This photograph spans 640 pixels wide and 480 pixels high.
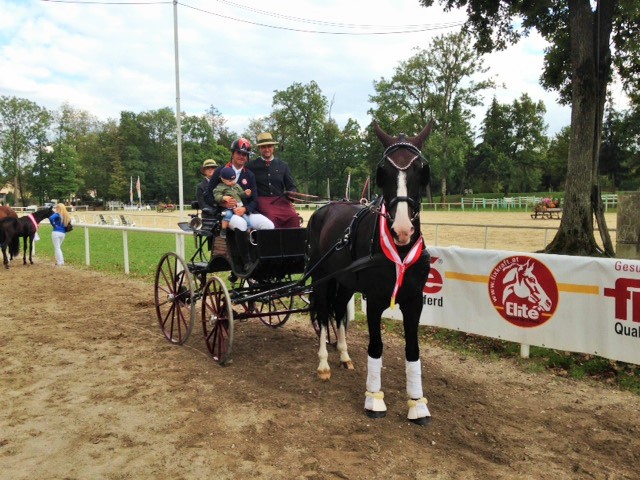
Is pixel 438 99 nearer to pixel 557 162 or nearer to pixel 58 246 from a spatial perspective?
pixel 557 162

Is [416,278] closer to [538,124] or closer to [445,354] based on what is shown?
[445,354]

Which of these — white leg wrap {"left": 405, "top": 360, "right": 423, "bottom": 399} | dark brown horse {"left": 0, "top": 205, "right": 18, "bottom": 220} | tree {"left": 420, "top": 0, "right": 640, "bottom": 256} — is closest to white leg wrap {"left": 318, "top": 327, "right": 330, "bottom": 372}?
white leg wrap {"left": 405, "top": 360, "right": 423, "bottom": 399}

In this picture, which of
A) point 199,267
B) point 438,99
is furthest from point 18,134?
point 199,267

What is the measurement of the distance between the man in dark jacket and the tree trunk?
6883mm

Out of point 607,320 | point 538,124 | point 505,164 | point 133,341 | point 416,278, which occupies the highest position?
point 538,124

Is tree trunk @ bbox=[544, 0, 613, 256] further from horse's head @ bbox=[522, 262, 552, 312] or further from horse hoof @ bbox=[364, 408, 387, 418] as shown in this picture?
horse hoof @ bbox=[364, 408, 387, 418]

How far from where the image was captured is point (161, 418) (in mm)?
4332

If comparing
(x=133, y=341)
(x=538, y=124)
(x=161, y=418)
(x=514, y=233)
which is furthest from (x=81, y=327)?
(x=538, y=124)

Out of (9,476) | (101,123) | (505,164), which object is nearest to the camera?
(9,476)

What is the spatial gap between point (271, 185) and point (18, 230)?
11775 millimetres

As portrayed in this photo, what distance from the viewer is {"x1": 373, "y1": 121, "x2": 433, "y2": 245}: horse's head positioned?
12.2ft

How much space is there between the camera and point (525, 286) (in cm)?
572

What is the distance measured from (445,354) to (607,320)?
184 cm

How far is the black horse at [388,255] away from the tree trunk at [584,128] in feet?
23.6
